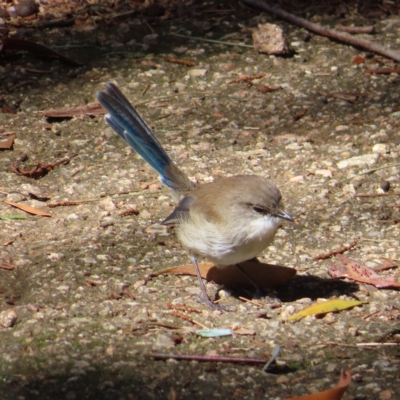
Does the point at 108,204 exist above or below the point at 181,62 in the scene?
below

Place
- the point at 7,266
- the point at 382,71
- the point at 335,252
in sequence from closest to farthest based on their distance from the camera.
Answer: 1. the point at 7,266
2. the point at 335,252
3. the point at 382,71

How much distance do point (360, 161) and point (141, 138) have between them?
167 cm

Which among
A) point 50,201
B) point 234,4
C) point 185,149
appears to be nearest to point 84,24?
point 234,4

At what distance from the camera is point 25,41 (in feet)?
22.7

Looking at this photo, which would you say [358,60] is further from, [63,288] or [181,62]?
[63,288]

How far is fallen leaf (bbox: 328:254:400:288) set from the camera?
14.8ft

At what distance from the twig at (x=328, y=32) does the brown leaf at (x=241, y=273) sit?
3.08 metres

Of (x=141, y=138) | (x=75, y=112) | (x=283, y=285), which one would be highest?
(x=141, y=138)

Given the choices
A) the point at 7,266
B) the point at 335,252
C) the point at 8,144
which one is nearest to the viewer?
the point at 7,266

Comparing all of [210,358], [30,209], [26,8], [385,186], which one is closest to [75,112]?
[30,209]

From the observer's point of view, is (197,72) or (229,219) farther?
(197,72)

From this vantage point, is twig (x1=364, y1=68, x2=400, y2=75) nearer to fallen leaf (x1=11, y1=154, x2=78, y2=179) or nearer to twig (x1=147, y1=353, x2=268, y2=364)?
fallen leaf (x1=11, y1=154, x2=78, y2=179)

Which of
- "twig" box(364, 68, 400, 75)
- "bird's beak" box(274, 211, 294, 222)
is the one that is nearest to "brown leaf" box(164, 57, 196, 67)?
"twig" box(364, 68, 400, 75)

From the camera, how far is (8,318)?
399 centimetres
